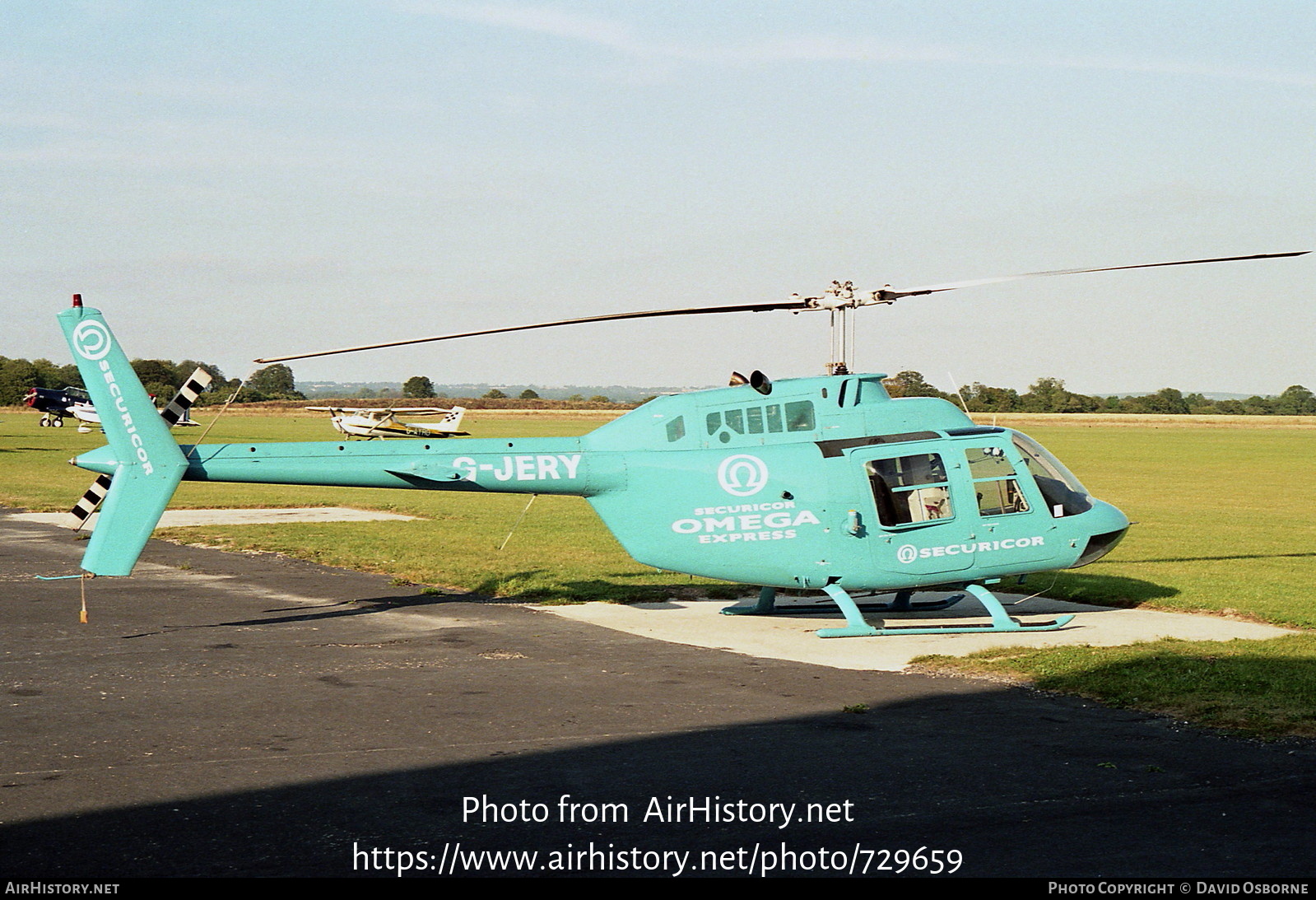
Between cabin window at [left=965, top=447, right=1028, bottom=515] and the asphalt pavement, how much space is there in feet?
10.6

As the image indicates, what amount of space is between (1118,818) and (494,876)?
163 inches

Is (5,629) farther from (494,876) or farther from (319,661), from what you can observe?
(494,876)

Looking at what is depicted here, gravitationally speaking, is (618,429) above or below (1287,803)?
above

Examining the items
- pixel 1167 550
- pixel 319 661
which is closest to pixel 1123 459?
pixel 1167 550

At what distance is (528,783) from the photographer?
8.47 meters

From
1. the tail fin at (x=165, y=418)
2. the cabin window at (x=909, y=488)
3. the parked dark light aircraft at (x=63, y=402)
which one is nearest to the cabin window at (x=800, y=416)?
the cabin window at (x=909, y=488)

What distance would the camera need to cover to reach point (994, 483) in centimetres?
1470

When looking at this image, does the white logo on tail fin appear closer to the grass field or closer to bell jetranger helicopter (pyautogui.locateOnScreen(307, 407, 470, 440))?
the grass field

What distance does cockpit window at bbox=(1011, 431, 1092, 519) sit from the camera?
14.9 metres

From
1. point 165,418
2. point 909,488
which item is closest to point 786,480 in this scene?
point 909,488

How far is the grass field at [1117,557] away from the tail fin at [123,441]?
5.90 metres

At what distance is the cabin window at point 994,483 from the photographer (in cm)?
1465

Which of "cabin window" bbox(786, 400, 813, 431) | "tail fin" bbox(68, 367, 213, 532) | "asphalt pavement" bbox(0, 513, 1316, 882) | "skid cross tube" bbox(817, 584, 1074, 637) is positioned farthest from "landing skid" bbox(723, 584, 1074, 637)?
"tail fin" bbox(68, 367, 213, 532)

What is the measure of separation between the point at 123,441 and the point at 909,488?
9851 mm
